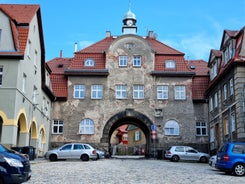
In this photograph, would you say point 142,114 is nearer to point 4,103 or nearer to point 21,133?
point 21,133

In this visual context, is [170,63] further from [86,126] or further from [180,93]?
[86,126]

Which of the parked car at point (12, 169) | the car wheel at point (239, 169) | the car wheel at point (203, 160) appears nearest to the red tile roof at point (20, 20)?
the parked car at point (12, 169)

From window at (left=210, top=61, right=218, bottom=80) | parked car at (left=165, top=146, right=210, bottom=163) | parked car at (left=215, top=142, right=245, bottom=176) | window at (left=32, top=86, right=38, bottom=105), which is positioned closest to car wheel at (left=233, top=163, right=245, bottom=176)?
parked car at (left=215, top=142, right=245, bottom=176)

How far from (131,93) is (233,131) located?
46.0ft

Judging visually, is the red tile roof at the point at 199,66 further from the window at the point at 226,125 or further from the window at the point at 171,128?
the window at the point at 226,125

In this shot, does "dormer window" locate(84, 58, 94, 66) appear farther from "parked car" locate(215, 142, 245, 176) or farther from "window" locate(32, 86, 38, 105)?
"parked car" locate(215, 142, 245, 176)

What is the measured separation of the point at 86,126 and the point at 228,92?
1581 cm

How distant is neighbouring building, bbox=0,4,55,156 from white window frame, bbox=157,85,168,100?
1224 cm

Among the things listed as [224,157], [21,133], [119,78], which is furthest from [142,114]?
[224,157]

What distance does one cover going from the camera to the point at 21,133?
93.2ft

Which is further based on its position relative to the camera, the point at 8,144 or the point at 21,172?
the point at 8,144

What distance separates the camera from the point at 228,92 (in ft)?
101

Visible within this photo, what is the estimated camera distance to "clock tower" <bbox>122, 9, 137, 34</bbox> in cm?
4944

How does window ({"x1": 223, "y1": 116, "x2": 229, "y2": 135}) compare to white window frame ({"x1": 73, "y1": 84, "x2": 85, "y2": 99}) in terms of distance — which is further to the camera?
white window frame ({"x1": 73, "y1": 84, "x2": 85, "y2": 99})
